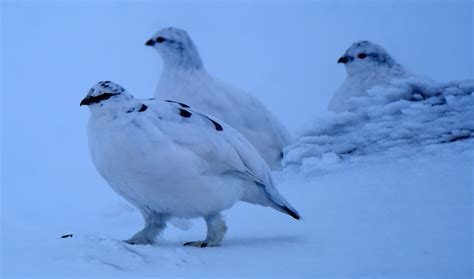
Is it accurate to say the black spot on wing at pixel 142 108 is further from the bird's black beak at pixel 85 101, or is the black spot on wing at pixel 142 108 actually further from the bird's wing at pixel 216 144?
the bird's black beak at pixel 85 101

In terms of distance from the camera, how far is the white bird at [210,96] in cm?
666

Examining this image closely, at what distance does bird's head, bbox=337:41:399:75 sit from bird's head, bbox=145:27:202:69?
1829mm

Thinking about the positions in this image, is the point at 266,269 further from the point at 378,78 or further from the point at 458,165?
the point at 378,78

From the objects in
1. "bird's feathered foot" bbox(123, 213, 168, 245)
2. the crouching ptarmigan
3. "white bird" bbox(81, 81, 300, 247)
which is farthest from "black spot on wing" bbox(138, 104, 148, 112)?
the crouching ptarmigan

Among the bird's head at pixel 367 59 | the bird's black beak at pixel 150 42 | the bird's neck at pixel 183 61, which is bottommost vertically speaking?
the bird's neck at pixel 183 61

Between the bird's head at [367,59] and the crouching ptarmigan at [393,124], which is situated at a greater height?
the bird's head at [367,59]

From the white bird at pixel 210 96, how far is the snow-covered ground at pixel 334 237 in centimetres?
115

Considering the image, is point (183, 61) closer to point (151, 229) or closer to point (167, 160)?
point (151, 229)

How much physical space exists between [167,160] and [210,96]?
3.08 metres

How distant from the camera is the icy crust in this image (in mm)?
5867

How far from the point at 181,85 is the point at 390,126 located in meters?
2.17

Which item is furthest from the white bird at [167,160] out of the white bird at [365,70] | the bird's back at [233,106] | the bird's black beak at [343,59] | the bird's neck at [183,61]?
the bird's black beak at [343,59]

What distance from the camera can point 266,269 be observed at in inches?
126

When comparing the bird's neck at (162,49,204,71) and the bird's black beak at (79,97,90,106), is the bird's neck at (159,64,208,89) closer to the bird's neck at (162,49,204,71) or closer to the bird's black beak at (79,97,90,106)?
the bird's neck at (162,49,204,71)
